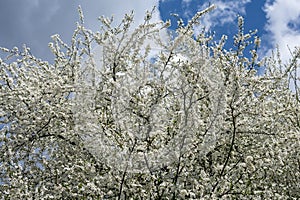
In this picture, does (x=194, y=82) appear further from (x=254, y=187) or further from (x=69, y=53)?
(x=69, y=53)


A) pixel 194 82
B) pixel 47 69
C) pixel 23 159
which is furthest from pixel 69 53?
pixel 194 82

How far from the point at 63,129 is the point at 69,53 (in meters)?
2.66

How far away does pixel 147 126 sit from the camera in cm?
521

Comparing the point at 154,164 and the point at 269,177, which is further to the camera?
the point at 269,177

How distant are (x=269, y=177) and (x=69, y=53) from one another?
4591mm

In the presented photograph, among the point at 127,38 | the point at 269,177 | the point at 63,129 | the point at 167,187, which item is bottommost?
the point at 167,187

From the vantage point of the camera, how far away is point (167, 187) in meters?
5.42

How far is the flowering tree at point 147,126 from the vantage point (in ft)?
17.7

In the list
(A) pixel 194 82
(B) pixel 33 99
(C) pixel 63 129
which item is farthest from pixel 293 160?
(B) pixel 33 99

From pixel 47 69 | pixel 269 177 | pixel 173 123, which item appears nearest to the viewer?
pixel 173 123

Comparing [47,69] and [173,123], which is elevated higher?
[47,69]

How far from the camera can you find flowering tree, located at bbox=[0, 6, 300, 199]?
5402 millimetres

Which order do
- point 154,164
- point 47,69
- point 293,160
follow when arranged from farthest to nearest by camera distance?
point 47,69 → point 293,160 → point 154,164

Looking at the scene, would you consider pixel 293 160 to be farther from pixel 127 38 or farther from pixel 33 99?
pixel 33 99
